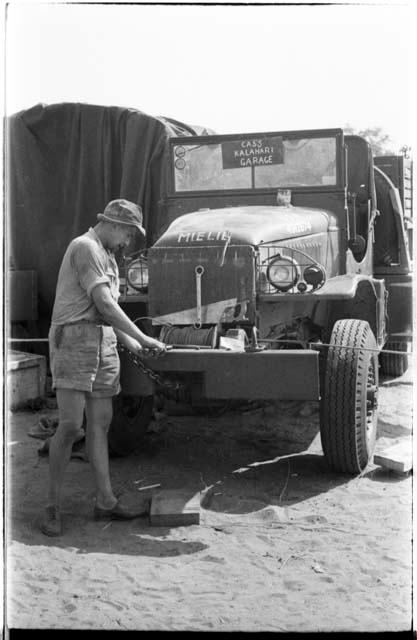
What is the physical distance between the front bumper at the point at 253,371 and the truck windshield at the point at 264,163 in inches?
88.8

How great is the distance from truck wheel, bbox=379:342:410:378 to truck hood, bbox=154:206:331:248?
2.68 m

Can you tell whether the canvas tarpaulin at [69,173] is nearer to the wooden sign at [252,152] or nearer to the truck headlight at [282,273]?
the wooden sign at [252,152]

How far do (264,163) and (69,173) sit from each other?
299 cm

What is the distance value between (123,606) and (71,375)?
129 centimetres

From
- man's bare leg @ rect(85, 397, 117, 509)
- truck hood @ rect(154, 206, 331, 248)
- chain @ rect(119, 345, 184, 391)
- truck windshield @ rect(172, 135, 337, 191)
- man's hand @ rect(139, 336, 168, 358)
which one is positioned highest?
truck windshield @ rect(172, 135, 337, 191)

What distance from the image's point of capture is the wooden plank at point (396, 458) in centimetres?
504

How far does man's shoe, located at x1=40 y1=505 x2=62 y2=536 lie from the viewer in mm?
4203

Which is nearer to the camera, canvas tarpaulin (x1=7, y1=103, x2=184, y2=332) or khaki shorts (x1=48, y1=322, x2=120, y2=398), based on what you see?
khaki shorts (x1=48, y1=322, x2=120, y2=398)

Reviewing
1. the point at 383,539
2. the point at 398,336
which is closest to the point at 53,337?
the point at 383,539

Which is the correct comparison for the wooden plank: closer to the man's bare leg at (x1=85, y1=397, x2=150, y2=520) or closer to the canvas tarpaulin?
the man's bare leg at (x1=85, y1=397, x2=150, y2=520)

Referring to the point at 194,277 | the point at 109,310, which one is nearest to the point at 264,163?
the point at 194,277

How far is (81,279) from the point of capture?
13.8 ft

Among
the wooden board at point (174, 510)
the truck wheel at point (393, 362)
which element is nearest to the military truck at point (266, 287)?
the wooden board at point (174, 510)

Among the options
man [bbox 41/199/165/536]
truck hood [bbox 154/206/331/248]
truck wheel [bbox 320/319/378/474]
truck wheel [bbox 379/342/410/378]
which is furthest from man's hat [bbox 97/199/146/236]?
truck wheel [bbox 379/342/410/378]
